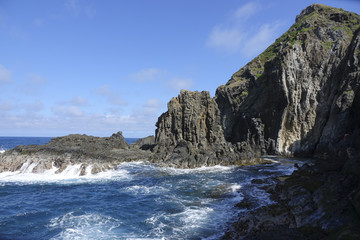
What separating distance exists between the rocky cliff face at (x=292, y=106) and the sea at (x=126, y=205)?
17.6m

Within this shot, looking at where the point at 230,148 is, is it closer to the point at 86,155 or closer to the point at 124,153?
the point at 124,153

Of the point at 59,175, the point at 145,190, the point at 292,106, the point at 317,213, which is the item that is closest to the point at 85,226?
the point at 145,190

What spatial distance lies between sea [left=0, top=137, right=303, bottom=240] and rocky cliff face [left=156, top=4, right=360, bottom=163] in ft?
57.9

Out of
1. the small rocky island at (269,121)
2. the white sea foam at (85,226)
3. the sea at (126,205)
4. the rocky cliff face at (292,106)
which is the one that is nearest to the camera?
the white sea foam at (85,226)

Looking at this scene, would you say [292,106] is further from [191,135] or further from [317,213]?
[317,213]

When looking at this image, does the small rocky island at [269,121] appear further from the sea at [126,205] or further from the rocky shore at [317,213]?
the rocky shore at [317,213]

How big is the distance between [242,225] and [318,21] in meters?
78.9

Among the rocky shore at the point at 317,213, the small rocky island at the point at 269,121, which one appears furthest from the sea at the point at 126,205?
the small rocky island at the point at 269,121

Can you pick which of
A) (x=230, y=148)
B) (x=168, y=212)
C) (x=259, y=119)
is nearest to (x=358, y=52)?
(x=259, y=119)

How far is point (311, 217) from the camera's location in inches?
547

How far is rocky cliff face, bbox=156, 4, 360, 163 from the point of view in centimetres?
5106

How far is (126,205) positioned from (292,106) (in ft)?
166

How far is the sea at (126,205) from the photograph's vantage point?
17.2 meters

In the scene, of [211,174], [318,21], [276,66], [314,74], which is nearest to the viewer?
[211,174]
